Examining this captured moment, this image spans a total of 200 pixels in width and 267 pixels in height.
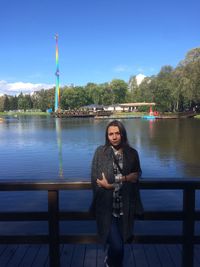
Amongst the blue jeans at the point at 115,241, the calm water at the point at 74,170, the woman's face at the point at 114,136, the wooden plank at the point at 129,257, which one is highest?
the woman's face at the point at 114,136

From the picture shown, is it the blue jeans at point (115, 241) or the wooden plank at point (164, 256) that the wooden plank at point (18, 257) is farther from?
the wooden plank at point (164, 256)

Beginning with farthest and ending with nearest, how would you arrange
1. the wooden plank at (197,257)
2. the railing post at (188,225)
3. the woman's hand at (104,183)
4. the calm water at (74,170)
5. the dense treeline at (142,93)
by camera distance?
the dense treeline at (142,93), the calm water at (74,170), the wooden plank at (197,257), the railing post at (188,225), the woman's hand at (104,183)

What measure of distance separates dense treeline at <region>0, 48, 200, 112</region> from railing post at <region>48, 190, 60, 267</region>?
218 ft

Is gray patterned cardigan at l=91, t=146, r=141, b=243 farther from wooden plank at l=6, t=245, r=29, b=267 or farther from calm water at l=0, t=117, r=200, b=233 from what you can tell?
A: wooden plank at l=6, t=245, r=29, b=267

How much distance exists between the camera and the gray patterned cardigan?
3406 millimetres

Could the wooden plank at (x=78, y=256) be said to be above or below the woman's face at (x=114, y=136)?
below

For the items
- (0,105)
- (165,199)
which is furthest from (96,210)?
(0,105)

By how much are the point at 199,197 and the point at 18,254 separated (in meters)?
7.39

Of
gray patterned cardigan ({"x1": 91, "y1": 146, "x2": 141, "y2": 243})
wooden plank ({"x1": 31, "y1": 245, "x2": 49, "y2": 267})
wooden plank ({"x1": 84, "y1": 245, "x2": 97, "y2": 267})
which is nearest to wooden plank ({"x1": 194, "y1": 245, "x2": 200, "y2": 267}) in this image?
wooden plank ({"x1": 84, "y1": 245, "x2": 97, "y2": 267})

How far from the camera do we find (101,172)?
3.42 metres

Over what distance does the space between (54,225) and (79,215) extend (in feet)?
1.02

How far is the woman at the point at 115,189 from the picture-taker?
3404 millimetres

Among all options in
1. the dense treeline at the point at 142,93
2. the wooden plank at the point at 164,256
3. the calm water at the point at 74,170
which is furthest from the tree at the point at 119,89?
the wooden plank at the point at 164,256

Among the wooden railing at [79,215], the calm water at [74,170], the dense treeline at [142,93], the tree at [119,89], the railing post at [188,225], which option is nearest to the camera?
the wooden railing at [79,215]
